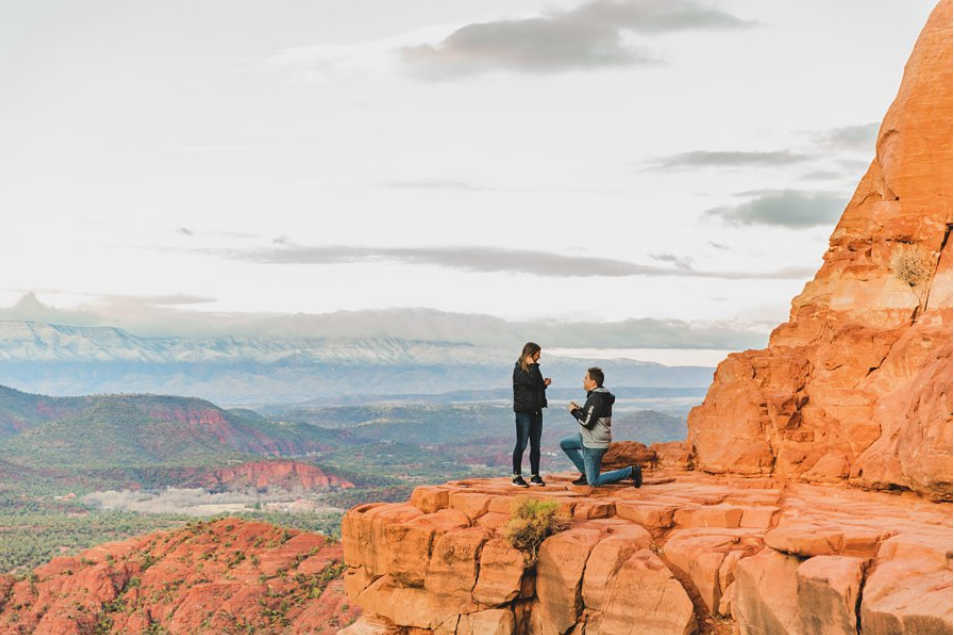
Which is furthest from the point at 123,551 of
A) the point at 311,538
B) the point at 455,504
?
the point at 455,504

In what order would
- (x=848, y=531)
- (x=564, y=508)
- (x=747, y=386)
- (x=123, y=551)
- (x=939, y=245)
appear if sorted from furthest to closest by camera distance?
(x=123, y=551)
(x=747, y=386)
(x=939, y=245)
(x=564, y=508)
(x=848, y=531)

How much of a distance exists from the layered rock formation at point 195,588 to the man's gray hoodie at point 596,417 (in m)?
41.0

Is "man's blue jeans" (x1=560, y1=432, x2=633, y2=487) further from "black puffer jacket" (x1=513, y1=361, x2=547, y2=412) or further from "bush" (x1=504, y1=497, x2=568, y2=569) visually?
"bush" (x1=504, y1=497, x2=568, y2=569)

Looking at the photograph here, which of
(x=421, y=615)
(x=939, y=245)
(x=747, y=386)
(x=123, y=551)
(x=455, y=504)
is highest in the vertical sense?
(x=939, y=245)

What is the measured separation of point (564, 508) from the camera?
1116 inches

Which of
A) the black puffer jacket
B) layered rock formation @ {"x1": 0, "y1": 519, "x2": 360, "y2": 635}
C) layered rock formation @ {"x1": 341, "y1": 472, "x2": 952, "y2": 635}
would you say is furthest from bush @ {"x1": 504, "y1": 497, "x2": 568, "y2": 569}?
layered rock formation @ {"x1": 0, "y1": 519, "x2": 360, "y2": 635}

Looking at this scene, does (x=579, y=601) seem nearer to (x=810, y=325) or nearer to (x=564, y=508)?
(x=564, y=508)

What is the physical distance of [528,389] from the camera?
30078 millimetres

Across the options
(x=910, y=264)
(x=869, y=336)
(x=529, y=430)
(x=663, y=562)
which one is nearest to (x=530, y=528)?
(x=663, y=562)

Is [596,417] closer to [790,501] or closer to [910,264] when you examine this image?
[790,501]

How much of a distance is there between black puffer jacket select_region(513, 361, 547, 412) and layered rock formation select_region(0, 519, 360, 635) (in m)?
40.7

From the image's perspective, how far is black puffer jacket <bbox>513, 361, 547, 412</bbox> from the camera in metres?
30.0

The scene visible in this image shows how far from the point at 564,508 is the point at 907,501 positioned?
8.06m

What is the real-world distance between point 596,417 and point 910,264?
9.68 m
